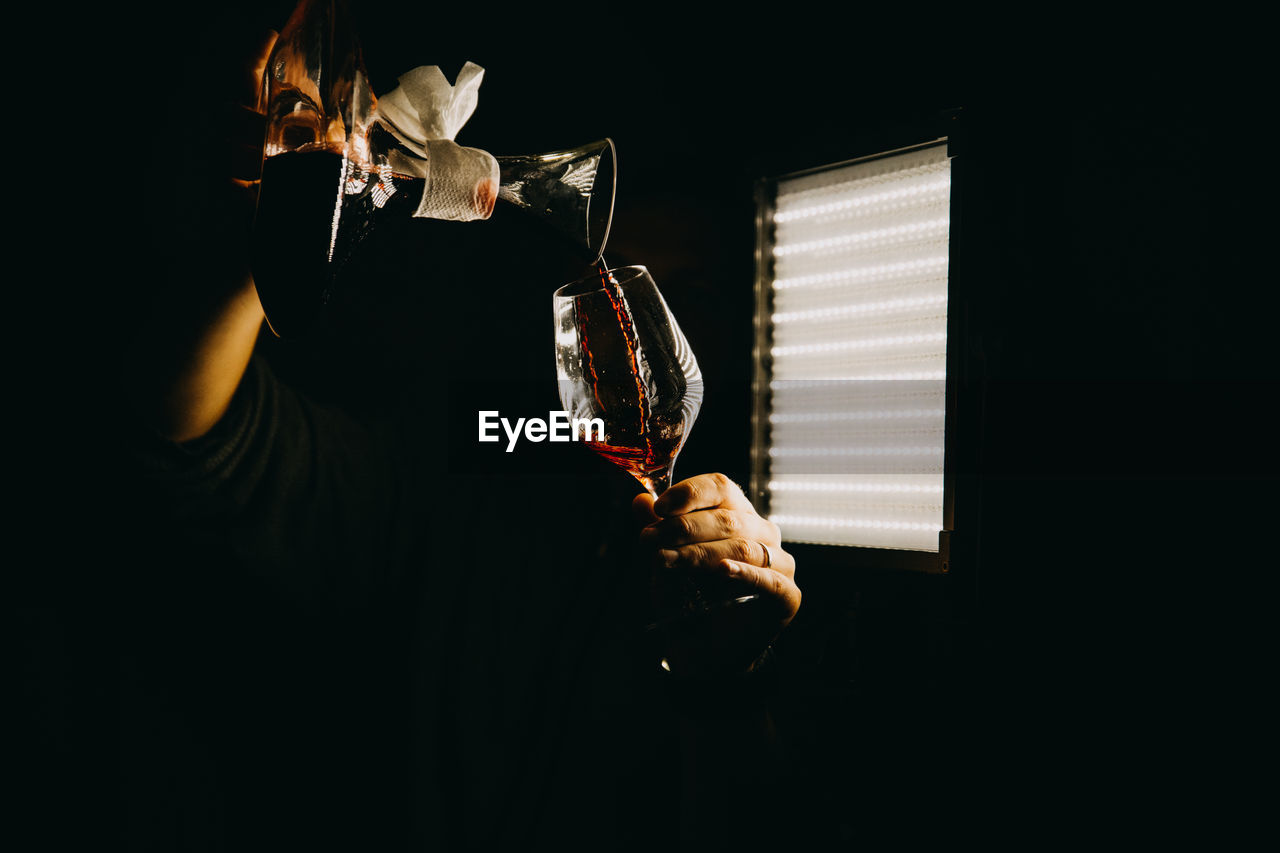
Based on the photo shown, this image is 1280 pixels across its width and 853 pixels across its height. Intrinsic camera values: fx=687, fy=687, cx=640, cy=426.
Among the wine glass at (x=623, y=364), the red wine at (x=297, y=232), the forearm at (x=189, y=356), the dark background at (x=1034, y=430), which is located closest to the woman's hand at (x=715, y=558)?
the wine glass at (x=623, y=364)

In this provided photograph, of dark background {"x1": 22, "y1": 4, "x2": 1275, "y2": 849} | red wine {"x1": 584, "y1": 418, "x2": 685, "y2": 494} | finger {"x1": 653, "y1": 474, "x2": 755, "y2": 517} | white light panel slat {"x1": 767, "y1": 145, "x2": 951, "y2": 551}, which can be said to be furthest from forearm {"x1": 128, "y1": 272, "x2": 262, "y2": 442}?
white light panel slat {"x1": 767, "y1": 145, "x2": 951, "y2": 551}

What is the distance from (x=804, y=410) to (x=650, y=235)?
0.56m

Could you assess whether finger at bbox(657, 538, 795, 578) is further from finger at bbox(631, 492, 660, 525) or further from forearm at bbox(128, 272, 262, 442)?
forearm at bbox(128, 272, 262, 442)

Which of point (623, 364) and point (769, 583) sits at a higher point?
point (623, 364)

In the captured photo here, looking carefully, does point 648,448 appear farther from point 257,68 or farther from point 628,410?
point 257,68

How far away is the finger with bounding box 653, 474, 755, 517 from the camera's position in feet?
3.00

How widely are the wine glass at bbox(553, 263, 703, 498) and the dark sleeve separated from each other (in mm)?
641

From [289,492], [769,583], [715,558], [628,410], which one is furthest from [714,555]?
[289,492]

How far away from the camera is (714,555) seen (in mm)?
915

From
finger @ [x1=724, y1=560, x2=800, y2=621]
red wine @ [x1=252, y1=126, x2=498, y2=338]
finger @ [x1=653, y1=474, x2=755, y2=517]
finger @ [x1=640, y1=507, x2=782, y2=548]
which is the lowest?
finger @ [x1=724, y1=560, x2=800, y2=621]

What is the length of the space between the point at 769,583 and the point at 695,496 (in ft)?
0.56

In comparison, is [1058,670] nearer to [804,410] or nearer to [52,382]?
[804,410]

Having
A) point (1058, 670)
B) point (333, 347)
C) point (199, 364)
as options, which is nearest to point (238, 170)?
point (199, 364)

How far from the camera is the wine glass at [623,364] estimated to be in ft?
2.77
